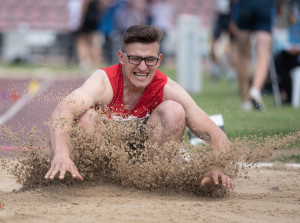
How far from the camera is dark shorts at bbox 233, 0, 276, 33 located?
771cm

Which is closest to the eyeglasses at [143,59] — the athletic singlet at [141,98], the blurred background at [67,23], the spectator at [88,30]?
the athletic singlet at [141,98]

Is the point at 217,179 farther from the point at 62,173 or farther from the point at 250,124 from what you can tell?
the point at 250,124

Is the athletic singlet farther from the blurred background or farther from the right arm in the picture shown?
the blurred background

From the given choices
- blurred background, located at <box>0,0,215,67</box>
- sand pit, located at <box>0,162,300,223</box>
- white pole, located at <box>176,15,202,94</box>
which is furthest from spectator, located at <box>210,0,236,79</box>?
sand pit, located at <box>0,162,300,223</box>

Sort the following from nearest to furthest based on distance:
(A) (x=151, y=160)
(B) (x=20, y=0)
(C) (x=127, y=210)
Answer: (C) (x=127, y=210) → (A) (x=151, y=160) → (B) (x=20, y=0)

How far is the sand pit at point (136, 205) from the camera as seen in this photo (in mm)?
2914

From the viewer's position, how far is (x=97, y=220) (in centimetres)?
283

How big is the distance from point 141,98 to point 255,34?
4.30 metres

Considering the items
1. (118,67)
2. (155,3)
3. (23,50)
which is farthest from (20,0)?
(118,67)

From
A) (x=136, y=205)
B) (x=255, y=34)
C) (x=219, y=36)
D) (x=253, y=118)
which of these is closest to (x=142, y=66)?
(x=136, y=205)

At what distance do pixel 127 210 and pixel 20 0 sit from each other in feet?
83.4

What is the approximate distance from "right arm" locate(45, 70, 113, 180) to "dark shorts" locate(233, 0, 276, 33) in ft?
14.5

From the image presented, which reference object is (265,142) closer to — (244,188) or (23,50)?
(244,188)

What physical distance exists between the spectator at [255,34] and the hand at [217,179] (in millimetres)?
4102
